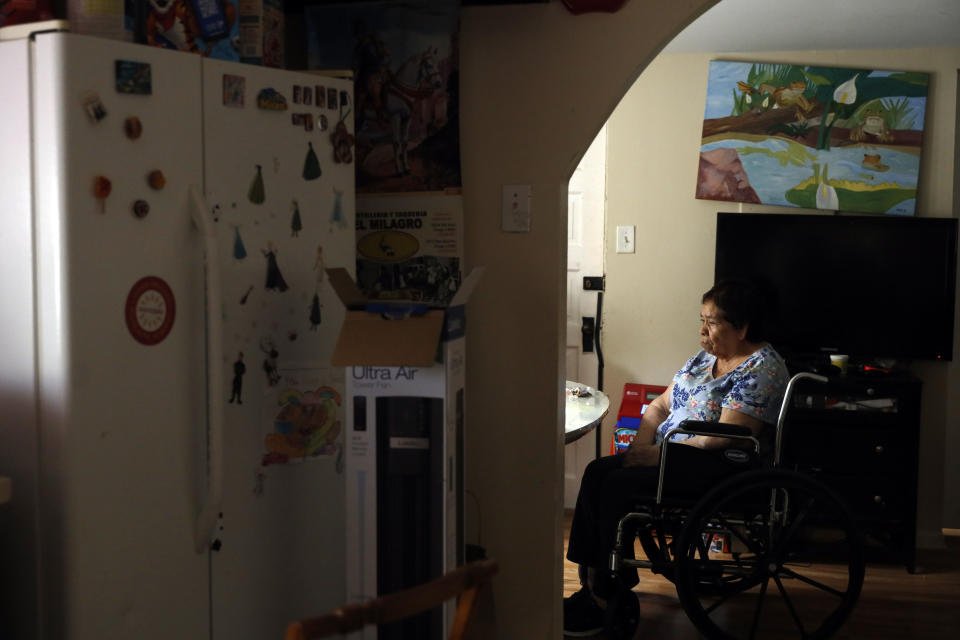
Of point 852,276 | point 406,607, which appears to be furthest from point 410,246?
point 852,276

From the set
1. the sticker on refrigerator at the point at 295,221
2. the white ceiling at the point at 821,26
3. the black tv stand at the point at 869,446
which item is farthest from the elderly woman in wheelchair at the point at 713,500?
the sticker on refrigerator at the point at 295,221

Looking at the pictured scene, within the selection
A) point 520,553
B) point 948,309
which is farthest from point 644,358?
point 520,553

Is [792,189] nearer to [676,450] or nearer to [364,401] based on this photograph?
[676,450]

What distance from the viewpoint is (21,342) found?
162 cm

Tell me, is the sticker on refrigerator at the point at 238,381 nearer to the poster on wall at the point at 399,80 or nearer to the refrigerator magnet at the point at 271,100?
the refrigerator magnet at the point at 271,100

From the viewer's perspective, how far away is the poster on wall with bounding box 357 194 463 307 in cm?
248

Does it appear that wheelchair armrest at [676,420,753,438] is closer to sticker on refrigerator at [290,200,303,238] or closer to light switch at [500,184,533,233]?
light switch at [500,184,533,233]

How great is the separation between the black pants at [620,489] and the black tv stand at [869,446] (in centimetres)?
115

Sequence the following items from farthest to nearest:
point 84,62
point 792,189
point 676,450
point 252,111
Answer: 1. point 792,189
2. point 676,450
3. point 252,111
4. point 84,62

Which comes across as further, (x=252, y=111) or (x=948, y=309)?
(x=948, y=309)

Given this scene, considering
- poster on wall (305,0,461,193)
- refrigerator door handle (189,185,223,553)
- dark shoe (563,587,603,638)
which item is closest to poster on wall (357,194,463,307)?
poster on wall (305,0,461,193)

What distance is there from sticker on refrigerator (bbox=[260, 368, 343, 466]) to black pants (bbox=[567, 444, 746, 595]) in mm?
1289

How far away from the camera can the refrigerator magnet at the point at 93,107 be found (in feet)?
5.21

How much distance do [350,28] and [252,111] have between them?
24.4 inches
